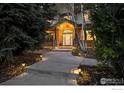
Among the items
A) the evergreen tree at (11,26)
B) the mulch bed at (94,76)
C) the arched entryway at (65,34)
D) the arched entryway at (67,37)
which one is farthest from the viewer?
the arched entryway at (67,37)

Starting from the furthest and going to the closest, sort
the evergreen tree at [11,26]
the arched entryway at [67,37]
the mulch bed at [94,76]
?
the arched entryway at [67,37]
the evergreen tree at [11,26]
the mulch bed at [94,76]

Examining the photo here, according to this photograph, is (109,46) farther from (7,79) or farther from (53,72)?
(7,79)

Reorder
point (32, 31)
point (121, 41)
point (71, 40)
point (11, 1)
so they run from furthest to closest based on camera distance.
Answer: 1. point (71, 40)
2. point (32, 31)
3. point (11, 1)
4. point (121, 41)

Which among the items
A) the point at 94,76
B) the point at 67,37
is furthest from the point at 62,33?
the point at 94,76

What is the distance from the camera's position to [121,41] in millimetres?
6660

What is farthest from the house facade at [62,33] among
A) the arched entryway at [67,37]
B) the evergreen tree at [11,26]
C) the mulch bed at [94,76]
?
the mulch bed at [94,76]

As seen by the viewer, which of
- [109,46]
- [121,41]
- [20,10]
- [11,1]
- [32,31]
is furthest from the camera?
[32,31]

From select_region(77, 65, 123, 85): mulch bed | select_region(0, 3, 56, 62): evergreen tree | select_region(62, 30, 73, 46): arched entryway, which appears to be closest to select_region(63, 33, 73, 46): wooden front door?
select_region(62, 30, 73, 46): arched entryway

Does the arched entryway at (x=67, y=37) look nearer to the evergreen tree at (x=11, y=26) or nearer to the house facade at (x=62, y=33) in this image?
the house facade at (x=62, y=33)

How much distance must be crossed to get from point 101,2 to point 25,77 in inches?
162

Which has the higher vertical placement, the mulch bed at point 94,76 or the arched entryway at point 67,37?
the arched entryway at point 67,37

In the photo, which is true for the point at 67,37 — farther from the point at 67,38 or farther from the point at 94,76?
the point at 94,76

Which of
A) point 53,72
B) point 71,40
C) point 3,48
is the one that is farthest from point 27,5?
point 71,40

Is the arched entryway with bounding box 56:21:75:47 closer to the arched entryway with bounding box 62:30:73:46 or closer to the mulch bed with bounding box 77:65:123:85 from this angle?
the arched entryway with bounding box 62:30:73:46
